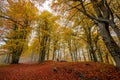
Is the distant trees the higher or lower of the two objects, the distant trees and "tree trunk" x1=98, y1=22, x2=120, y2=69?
the higher

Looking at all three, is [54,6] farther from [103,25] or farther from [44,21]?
[44,21]

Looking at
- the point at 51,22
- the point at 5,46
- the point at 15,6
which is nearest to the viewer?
the point at 15,6

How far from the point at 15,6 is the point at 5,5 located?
24.7 inches

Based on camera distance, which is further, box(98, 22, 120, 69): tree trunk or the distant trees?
the distant trees

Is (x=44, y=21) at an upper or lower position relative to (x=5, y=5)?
upper

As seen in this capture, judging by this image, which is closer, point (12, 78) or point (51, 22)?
point (12, 78)

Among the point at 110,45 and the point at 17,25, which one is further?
the point at 17,25

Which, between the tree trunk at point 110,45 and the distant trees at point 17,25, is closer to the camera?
the tree trunk at point 110,45

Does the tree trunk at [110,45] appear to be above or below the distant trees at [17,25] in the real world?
below

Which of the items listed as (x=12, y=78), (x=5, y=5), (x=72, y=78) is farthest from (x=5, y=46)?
(x=72, y=78)

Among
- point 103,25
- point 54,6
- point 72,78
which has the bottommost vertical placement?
point 72,78

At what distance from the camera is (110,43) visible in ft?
19.3

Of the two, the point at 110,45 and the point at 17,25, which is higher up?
the point at 17,25

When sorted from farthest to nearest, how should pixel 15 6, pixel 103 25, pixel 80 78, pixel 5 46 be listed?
pixel 5 46, pixel 80 78, pixel 15 6, pixel 103 25
